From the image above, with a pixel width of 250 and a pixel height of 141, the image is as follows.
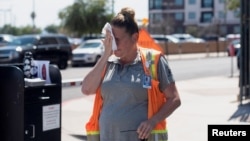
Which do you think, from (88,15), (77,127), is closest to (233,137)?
(77,127)

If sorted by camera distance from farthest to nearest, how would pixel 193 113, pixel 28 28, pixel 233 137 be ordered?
pixel 28 28 → pixel 193 113 → pixel 233 137

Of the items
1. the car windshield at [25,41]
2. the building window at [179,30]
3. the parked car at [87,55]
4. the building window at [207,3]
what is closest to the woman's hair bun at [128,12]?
the car windshield at [25,41]

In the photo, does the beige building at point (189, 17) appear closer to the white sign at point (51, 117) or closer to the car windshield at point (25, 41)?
the car windshield at point (25, 41)

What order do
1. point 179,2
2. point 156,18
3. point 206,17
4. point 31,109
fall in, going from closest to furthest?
point 31,109, point 156,18, point 179,2, point 206,17

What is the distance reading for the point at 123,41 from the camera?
143 inches

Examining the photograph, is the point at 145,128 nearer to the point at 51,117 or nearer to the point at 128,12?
the point at 128,12

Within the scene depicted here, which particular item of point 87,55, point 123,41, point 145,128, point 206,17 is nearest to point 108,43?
point 123,41

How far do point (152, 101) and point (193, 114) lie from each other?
774 cm

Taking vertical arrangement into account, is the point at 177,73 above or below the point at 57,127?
below

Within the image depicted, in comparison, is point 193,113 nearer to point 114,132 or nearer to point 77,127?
point 77,127

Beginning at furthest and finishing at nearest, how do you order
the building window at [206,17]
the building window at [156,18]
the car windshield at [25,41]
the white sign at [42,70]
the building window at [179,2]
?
the building window at [206,17] < the building window at [179,2] < the building window at [156,18] < the car windshield at [25,41] < the white sign at [42,70]

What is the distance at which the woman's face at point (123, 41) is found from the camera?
3.59 metres

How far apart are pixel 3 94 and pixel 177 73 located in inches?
780

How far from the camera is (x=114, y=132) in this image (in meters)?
3.65
